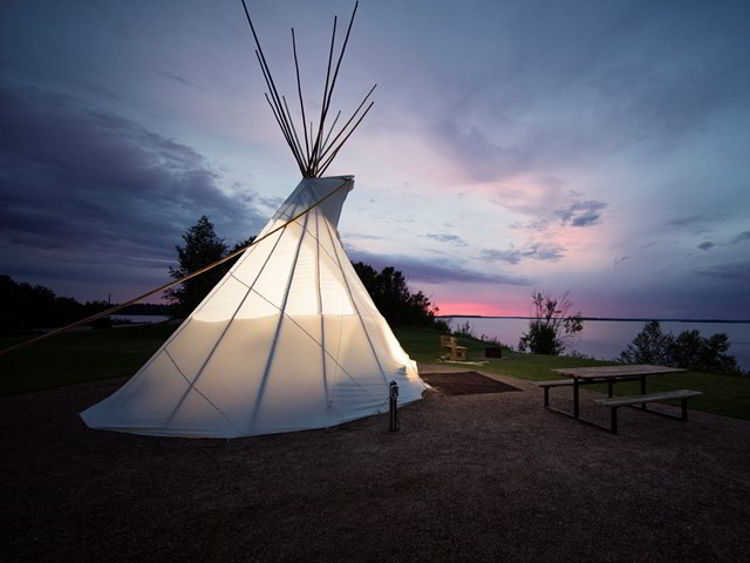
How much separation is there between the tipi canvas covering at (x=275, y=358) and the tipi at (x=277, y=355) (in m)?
0.02

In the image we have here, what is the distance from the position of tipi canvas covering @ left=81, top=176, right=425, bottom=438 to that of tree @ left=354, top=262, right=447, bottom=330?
33.0 m

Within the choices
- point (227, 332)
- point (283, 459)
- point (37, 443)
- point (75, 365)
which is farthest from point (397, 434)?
point (75, 365)

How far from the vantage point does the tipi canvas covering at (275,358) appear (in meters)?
4.73

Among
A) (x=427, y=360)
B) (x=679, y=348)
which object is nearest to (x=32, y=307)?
(x=427, y=360)

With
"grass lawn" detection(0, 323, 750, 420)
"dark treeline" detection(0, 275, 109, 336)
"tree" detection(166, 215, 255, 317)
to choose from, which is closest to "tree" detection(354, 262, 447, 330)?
"tree" detection(166, 215, 255, 317)

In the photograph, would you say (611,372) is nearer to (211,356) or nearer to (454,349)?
(211,356)

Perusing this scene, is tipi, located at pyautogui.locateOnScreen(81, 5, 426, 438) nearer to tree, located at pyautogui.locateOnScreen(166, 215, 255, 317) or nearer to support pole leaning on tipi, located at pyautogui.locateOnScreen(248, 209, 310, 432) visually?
support pole leaning on tipi, located at pyautogui.locateOnScreen(248, 209, 310, 432)

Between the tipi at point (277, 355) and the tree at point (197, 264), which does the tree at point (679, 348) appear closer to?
the tipi at point (277, 355)

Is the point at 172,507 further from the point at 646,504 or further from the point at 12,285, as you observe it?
the point at 12,285

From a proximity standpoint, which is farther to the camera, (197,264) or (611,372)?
(197,264)

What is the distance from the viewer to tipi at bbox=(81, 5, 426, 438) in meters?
4.73

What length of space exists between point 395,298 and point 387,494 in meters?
37.7

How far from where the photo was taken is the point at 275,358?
5.14 meters

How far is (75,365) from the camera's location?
35.2ft
